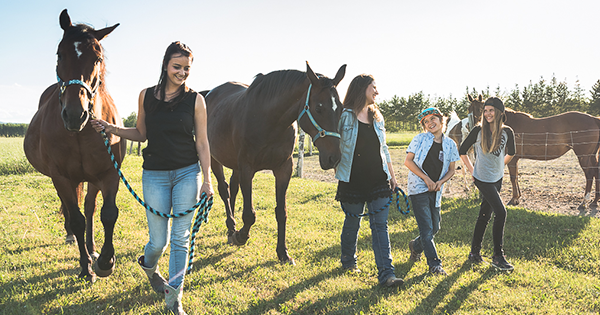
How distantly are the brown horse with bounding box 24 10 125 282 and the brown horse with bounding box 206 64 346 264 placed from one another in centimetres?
138

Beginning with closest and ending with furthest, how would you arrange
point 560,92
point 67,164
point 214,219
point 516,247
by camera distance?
point 67,164 < point 516,247 < point 214,219 < point 560,92

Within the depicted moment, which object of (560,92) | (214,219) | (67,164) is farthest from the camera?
(560,92)

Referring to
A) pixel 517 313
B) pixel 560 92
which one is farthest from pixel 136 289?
pixel 560 92

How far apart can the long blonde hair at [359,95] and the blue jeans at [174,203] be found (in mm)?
1708

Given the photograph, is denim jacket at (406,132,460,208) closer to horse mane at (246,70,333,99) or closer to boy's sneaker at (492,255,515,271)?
boy's sneaker at (492,255,515,271)

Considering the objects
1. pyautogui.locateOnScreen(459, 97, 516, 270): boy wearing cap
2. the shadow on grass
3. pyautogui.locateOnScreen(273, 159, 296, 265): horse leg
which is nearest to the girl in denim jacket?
pyautogui.locateOnScreen(273, 159, 296, 265): horse leg

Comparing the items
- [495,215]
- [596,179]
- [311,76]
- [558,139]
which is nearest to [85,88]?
[311,76]

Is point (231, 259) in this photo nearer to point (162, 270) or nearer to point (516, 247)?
point (162, 270)

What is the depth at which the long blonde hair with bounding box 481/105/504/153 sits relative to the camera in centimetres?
386

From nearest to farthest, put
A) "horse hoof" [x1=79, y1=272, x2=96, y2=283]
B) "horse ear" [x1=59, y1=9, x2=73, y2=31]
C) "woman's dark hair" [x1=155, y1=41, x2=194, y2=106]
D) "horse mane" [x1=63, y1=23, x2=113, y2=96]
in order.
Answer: "woman's dark hair" [x1=155, y1=41, x2=194, y2=106]
"horse mane" [x1=63, y1=23, x2=113, y2=96]
"horse ear" [x1=59, y1=9, x2=73, y2=31]
"horse hoof" [x1=79, y1=272, x2=96, y2=283]

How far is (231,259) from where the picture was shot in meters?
4.09

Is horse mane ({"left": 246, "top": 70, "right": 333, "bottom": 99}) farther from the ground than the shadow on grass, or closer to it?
farther from the ground

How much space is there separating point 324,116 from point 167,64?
55.7 inches

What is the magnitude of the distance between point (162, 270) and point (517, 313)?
346 cm
